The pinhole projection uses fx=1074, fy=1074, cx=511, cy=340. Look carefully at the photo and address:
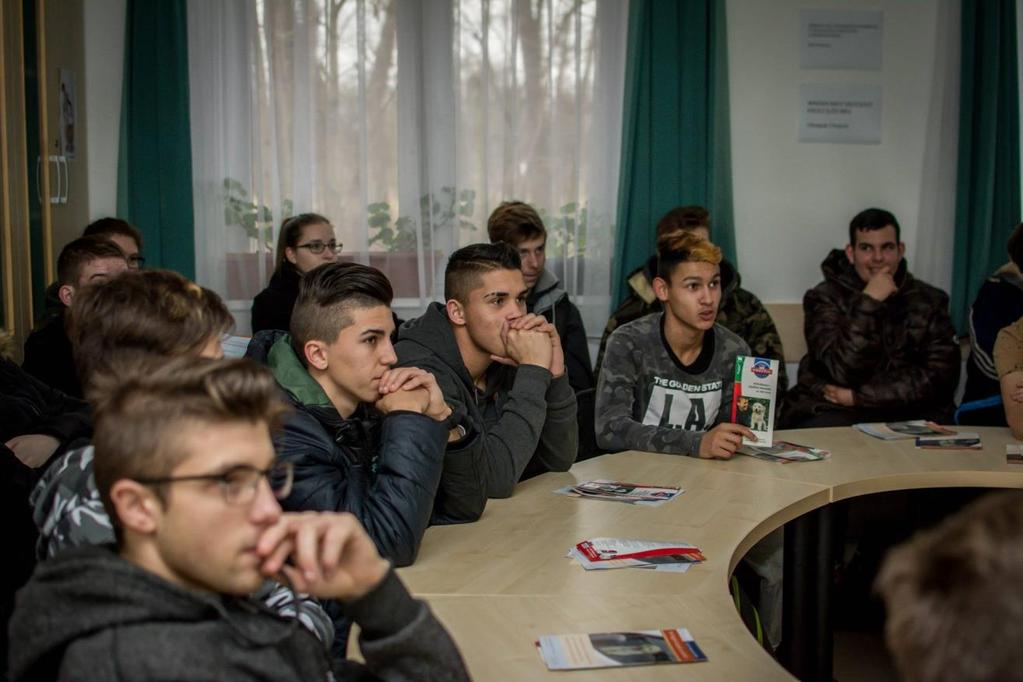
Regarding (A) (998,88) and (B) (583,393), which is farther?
(A) (998,88)

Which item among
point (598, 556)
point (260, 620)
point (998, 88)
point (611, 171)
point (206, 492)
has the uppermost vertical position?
point (998, 88)

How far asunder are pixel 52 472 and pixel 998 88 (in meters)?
5.05

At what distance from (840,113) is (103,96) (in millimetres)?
3639

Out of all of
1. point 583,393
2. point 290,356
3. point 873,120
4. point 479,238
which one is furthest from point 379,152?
point 290,356

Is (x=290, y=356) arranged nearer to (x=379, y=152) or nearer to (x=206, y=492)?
(x=206, y=492)

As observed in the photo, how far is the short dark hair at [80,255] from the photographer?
143 inches

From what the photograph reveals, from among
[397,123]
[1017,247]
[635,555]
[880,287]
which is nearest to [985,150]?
[880,287]

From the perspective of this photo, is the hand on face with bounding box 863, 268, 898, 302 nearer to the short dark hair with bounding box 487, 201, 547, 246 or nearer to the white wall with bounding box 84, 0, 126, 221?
the short dark hair with bounding box 487, 201, 547, 246

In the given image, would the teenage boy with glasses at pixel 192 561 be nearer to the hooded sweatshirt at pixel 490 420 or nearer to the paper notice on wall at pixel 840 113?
the hooded sweatshirt at pixel 490 420

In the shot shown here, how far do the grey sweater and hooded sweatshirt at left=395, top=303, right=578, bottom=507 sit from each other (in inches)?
18.8

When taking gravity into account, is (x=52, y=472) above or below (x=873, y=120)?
below

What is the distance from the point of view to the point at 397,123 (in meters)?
5.21

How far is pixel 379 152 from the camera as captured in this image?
17.1ft

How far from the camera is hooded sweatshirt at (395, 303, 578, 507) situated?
7.88 feet
